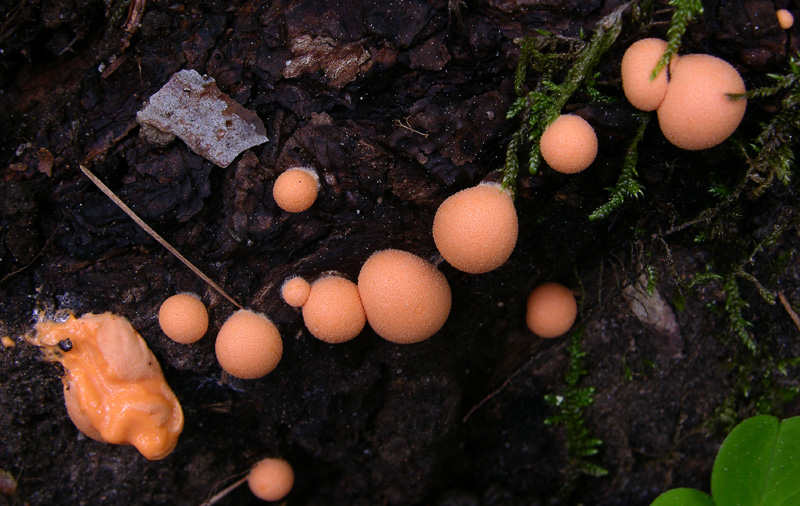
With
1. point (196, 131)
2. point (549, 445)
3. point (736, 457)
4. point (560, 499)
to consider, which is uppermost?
point (196, 131)

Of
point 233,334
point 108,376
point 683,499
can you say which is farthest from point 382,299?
point 683,499

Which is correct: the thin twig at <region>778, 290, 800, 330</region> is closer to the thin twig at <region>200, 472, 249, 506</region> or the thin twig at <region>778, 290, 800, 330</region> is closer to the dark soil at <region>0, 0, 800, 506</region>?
the dark soil at <region>0, 0, 800, 506</region>

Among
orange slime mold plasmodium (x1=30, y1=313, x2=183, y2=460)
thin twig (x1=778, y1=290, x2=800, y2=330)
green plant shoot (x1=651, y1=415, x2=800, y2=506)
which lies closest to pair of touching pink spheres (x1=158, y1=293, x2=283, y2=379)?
orange slime mold plasmodium (x1=30, y1=313, x2=183, y2=460)

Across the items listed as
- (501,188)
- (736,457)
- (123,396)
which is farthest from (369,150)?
(736,457)

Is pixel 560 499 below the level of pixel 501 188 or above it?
below

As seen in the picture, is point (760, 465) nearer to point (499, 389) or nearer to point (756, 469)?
point (756, 469)

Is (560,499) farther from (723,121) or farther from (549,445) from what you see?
(723,121)
